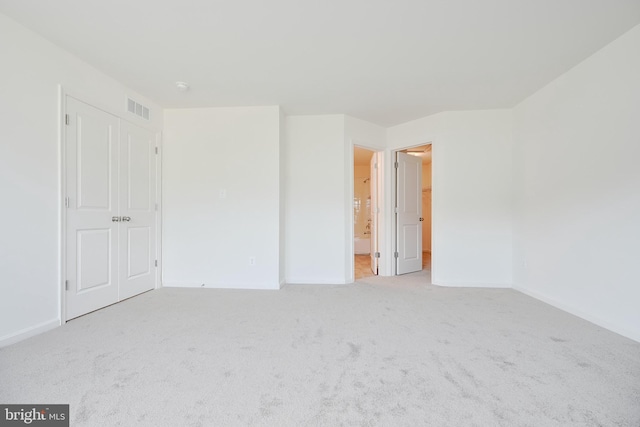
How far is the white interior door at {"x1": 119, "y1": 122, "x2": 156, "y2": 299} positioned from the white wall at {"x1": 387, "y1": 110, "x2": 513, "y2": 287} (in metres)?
3.68

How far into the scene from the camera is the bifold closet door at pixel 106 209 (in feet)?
7.75

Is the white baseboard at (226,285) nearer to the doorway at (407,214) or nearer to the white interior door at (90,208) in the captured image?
the white interior door at (90,208)

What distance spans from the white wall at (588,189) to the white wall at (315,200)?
220cm

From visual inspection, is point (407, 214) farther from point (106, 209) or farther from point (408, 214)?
point (106, 209)

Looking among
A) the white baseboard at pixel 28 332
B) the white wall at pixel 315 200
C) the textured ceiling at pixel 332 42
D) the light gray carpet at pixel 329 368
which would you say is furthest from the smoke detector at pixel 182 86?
the white baseboard at pixel 28 332

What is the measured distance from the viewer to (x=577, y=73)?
8.11ft

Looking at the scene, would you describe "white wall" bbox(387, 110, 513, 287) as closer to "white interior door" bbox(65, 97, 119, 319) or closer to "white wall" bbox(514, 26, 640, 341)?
"white wall" bbox(514, 26, 640, 341)

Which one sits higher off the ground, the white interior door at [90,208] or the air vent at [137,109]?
the air vent at [137,109]

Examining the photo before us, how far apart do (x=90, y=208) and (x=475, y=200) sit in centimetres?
433

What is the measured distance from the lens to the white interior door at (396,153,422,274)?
4.23m

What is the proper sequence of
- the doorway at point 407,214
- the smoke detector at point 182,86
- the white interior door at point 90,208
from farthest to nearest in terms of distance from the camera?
the doorway at point 407,214 → the smoke detector at point 182,86 → the white interior door at point 90,208

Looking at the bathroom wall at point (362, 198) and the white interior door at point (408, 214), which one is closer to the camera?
the white interior door at point (408, 214)

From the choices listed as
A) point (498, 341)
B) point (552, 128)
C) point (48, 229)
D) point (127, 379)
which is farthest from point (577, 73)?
point (48, 229)

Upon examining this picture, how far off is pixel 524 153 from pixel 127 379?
427cm
